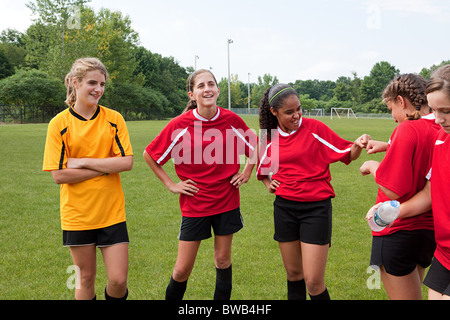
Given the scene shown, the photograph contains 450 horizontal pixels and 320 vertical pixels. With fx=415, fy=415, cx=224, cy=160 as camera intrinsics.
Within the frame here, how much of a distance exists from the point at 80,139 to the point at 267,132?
61.7 inches

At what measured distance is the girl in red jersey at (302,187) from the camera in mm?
3229

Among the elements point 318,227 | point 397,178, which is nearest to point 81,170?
point 318,227

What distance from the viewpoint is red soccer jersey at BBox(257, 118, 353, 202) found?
3.32 m

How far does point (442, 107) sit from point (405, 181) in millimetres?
519

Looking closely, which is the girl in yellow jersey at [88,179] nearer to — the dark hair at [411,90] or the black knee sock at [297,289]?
the black knee sock at [297,289]

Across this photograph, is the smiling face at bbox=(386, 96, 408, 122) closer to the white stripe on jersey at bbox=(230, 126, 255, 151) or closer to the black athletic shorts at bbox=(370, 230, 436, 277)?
the black athletic shorts at bbox=(370, 230, 436, 277)

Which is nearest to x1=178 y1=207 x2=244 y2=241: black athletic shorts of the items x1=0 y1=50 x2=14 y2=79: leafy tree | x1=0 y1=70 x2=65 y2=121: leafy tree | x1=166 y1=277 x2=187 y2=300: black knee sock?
x1=166 y1=277 x2=187 y2=300: black knee sock

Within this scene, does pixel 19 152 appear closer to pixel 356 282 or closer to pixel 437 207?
pixel 356 282

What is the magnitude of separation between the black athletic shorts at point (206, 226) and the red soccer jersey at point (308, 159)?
492 millimetres

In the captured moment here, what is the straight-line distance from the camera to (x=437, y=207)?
7.22 ft

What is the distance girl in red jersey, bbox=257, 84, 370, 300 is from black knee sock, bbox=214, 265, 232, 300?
1.78 ft

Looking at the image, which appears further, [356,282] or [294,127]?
[356,282]

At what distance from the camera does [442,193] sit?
7.12ft

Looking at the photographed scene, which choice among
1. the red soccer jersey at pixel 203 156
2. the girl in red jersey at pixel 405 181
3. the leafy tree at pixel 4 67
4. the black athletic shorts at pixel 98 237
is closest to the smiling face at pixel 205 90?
the red soccer jersey at pixel 203 156
